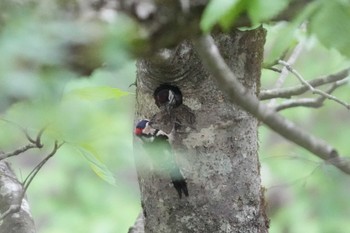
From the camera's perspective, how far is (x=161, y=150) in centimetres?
147

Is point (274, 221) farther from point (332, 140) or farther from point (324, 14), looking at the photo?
point (324, 14)

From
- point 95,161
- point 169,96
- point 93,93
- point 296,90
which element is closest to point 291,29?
point 93,93

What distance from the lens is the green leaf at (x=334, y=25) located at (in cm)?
82

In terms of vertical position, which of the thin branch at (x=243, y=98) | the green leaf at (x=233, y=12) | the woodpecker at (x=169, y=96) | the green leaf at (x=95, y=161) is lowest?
the thin branch at (x=243, y=98)

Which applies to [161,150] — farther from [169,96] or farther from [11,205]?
[11,205]

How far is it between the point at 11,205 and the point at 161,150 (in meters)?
0.46

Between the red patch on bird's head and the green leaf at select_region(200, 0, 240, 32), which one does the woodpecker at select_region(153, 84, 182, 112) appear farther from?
the green leaf at select_region(200, 0, 240, 32)

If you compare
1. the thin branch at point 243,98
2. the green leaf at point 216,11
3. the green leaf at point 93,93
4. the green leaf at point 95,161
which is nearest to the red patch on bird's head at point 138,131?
the green leaf at point 95,161

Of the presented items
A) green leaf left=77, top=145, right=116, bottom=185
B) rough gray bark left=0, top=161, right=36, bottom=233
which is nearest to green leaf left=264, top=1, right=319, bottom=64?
green leaf left=77, top=145, right=116, bottom=185

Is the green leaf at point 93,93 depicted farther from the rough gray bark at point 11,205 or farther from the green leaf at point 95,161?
the rough gray bark at point 11,205

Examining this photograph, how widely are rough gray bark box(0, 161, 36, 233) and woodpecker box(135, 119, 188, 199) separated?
408 mm

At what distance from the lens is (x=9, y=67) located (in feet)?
2.31

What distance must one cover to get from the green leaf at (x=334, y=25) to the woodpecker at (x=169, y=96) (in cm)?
67

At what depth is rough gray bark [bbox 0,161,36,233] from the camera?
1.76 m
